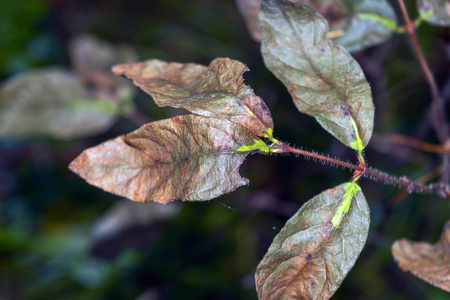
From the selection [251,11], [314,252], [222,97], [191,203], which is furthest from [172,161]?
[191,203]

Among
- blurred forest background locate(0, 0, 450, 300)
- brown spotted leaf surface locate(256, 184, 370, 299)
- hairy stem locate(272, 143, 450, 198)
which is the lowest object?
blurred forest background locate(0, 0, 450, 300)

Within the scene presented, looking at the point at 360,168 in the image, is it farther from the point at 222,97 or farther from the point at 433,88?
the point at 433,88

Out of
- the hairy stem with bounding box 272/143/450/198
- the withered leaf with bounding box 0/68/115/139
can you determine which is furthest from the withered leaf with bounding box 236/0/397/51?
the withered leaf with bounding box 0/68/115/139

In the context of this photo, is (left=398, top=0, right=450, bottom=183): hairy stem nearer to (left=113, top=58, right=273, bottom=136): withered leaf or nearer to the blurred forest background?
the blurred forest background

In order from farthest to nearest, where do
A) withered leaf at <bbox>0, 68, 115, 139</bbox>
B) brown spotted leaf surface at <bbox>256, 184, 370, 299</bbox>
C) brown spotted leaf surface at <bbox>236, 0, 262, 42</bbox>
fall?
1. withered leaf at <bbox>0, 68, 115, 139</bbox>
2. brown spotted leaf surface at <bbox>236, 0, 262, 42</bbox>
3. brown spotted leaf surface at <bbox>256, 184, 370, 299</bbox>

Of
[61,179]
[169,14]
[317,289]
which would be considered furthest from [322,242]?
[169,14]

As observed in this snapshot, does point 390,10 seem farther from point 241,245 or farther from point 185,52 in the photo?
point 185,52

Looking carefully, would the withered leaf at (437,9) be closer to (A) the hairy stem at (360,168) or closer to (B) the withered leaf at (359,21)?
(B) the withered leaf at (359,21)
